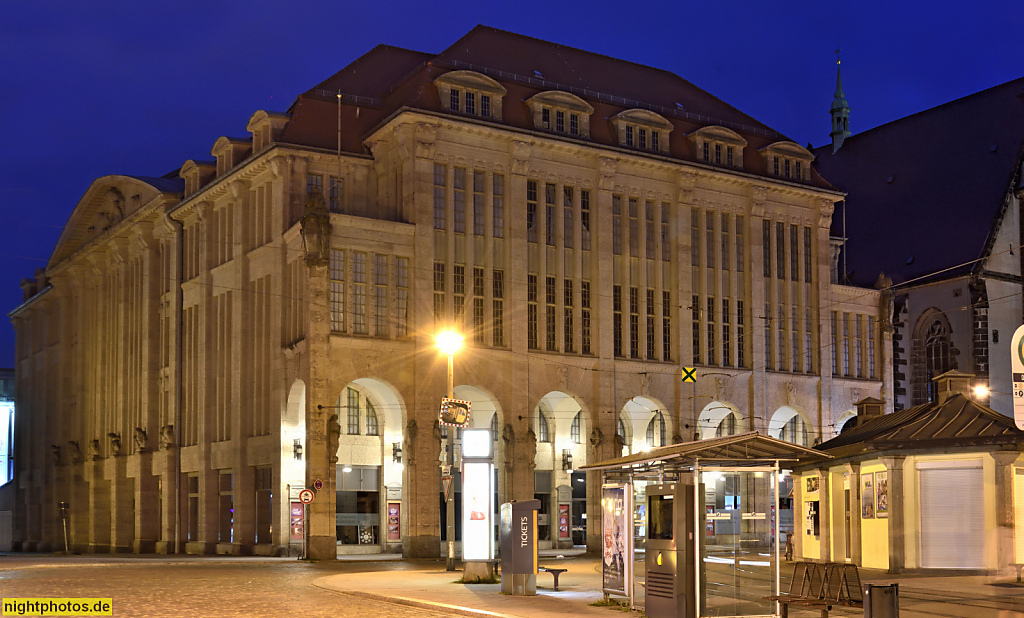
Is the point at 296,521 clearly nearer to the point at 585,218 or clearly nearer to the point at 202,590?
the point at 585,218

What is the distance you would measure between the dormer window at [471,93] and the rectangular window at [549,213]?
4.25 meters

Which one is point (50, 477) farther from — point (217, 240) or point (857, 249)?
point (857, 249)

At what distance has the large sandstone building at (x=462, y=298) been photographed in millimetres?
52719

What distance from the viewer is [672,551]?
65.6ft

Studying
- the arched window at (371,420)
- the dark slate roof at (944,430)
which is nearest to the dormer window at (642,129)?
the arched window at (371,420)

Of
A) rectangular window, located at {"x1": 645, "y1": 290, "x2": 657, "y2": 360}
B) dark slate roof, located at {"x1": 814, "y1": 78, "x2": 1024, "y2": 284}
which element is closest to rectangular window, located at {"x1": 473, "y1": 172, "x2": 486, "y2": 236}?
rectangular window, located at {"x1": 645, "y1": 290, "x2": 657, "y2": 360}

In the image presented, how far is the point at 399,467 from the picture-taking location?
5653 cm

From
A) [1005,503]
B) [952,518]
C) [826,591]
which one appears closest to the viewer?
[826,591]

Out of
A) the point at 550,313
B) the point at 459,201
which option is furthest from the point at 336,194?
the point at 550,313

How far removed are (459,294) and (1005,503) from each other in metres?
27.5

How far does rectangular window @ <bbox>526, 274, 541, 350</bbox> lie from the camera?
186ft

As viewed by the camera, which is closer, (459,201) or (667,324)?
(459,201)

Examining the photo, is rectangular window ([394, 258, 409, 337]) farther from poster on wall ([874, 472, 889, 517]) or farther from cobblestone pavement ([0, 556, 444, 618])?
poster on wall ([874, 472, 889, 517])

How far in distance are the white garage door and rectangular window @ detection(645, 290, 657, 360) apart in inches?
1087
